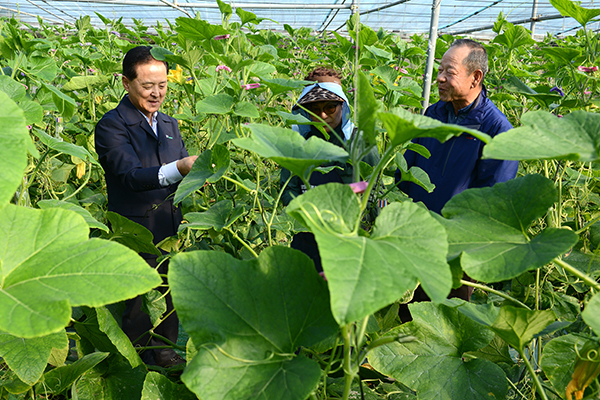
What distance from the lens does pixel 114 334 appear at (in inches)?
36.8

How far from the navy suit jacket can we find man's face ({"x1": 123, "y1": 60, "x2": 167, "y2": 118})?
43mm

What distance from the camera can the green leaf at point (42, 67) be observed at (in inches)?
55.1

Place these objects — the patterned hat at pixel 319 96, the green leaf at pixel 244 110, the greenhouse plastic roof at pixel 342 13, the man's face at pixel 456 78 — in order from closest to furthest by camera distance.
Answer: the green leaf at pixel 244 110 → the patterned hat at pixel 319 96 → the man's face at pixel 456 78 → the greenhouse plastic roof at pixel 342 13

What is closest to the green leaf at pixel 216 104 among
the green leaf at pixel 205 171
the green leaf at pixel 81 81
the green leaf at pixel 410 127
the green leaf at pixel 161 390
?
the green leaf at pixel 205 171

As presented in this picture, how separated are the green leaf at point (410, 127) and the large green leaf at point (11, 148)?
1.25ft

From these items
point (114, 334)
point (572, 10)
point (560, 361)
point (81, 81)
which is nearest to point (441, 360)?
point (560, 361)

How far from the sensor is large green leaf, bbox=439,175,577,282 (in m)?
0.55

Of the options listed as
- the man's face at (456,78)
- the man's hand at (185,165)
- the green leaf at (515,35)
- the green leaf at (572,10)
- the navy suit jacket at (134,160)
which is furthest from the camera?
the green leaf at (515,35)

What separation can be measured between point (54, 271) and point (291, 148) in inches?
12.5

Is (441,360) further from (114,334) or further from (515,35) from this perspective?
(515,35)

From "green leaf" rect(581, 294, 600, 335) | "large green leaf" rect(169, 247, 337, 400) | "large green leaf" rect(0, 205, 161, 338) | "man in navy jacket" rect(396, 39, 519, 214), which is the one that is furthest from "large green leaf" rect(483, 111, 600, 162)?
"man in navy jacket" rect(396, 39, 519, 214)

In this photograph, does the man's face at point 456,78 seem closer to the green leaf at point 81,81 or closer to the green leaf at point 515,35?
the green leaf at point 515,35

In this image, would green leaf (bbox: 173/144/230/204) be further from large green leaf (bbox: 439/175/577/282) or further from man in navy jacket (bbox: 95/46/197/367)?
man in navy jacket (bbox: 95/46/197/367)

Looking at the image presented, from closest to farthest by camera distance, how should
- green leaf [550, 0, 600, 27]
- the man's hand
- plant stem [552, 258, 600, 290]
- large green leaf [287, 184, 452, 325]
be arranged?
large green leaf [287, 184, 452, 325], plant stem [552, 258, 600, 290], green leaf [550, 0, 600, 27], the man's hand
